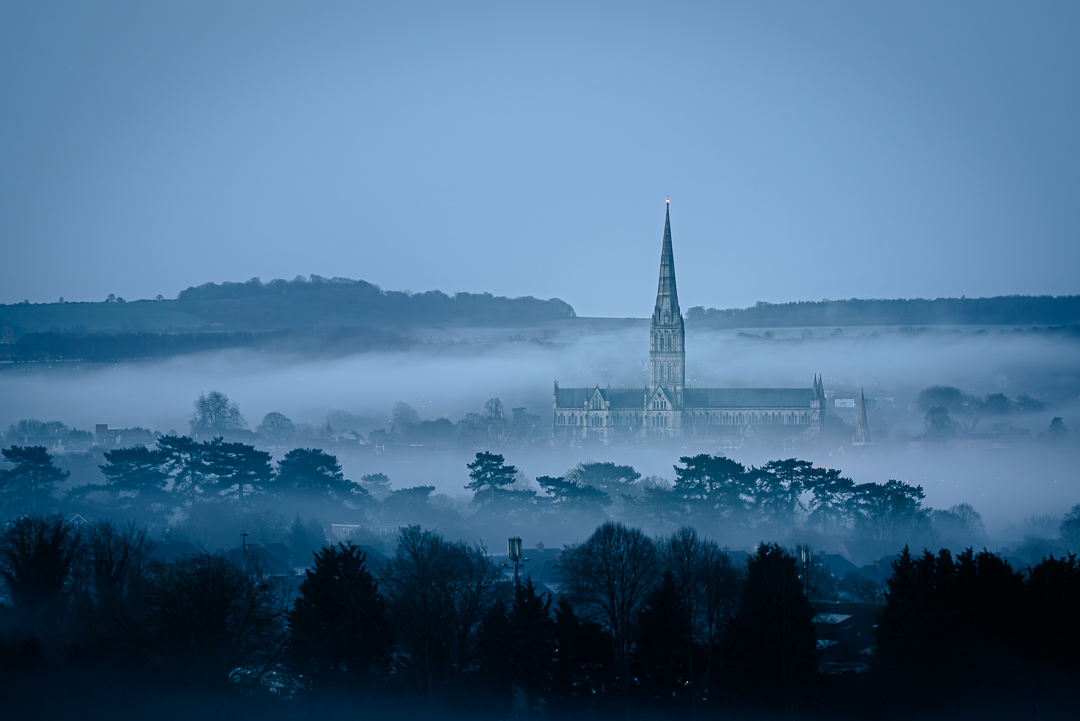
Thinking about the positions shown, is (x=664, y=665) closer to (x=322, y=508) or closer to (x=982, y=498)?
(x=322, y=508)

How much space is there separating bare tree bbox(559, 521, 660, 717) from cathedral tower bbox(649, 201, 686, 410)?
142 m

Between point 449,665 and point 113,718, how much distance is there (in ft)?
29.8

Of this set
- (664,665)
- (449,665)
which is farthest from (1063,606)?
(449,665)

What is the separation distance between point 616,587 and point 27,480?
65.3 metres

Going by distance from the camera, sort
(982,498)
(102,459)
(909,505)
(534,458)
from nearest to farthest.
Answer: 1. (909,505)
2. (982,498)
3. (102,459)
4. (534,458)

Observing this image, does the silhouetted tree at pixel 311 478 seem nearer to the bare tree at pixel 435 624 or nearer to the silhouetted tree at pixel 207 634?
the bare tree at pixel 435 624

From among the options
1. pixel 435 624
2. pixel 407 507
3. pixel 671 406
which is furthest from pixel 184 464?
pixel 671 406

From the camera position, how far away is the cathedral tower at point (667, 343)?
181 meters

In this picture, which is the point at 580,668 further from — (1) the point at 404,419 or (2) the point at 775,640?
(1) the point at 404,419

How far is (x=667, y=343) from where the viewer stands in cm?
18438

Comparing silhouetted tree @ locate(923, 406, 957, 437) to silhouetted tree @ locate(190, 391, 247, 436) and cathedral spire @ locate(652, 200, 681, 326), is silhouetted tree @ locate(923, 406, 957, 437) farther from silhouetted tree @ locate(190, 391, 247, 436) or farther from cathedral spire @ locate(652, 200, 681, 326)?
silhouetted tree @ locate(190, 391, 247, 436)

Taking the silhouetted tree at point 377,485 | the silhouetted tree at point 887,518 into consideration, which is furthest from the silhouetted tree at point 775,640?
the silhouetted tree at point 377,485

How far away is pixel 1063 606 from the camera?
3094cm

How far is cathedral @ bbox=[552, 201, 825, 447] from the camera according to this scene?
589 feet
